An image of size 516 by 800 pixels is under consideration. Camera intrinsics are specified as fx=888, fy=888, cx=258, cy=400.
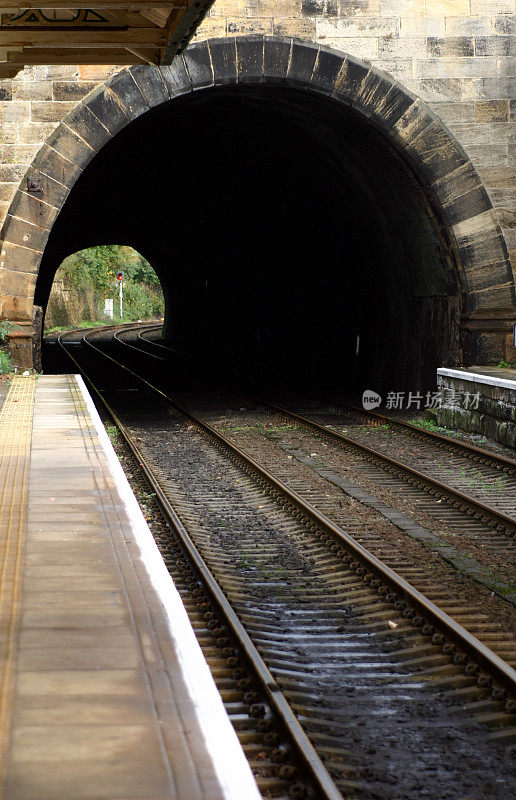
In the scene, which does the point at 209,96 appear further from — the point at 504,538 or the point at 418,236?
→ the point at 504,538

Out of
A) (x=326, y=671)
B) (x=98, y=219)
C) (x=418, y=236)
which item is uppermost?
(x=98, y=219)

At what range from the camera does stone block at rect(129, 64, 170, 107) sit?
42.8ft

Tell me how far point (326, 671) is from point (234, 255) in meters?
22.3

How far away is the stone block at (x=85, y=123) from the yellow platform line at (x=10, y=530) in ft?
16.0

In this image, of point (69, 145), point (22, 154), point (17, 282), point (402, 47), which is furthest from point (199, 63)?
point (17, 282)

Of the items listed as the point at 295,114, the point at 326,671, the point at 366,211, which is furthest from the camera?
the point at 366,211

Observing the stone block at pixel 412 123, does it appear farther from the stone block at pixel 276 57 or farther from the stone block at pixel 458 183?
the stone block at pixel 276 57

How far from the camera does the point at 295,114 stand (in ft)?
51.5

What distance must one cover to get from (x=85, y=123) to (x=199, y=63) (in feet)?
6.25

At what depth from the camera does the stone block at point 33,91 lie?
515 inches

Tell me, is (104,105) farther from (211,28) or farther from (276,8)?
(276,8)

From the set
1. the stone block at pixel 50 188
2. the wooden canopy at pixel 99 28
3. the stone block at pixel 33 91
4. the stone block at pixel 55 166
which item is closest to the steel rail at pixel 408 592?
the wooden canopy at pixel 99 28

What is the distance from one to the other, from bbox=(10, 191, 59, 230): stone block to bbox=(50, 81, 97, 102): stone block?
152cm

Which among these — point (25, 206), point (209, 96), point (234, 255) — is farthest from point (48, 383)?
point (234, 255)
